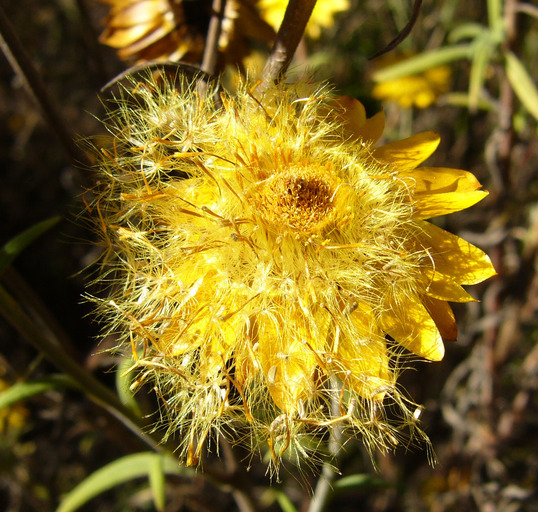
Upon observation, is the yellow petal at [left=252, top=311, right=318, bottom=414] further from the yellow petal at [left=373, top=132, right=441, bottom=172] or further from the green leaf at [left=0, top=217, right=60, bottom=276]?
the green leaf at [left=0, top=217, right=60, bottom=276]

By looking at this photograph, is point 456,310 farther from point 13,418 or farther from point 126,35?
point 13,418

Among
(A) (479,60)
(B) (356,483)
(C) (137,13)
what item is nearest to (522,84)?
(A) (479,60)

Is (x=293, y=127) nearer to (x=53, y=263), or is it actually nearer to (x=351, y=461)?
(x=351, y=461)

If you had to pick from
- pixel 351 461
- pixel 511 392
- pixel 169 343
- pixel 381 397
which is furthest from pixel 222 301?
pixel 511 392

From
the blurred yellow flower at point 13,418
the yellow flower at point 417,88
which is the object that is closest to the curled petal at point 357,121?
the yellow flower at point 417,88

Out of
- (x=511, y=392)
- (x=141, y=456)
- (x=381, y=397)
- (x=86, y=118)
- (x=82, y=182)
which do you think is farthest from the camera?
(x=86, y=118)

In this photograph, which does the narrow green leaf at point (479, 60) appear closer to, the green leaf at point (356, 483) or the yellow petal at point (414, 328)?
the yellow petal at point (414, 328)

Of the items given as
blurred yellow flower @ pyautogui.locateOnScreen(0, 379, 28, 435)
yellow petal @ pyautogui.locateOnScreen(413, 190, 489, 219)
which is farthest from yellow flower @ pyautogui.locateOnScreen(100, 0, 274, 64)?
blurred yellow flower @ pyautogui.locateOnScreen(0, 379, 28, 435)
